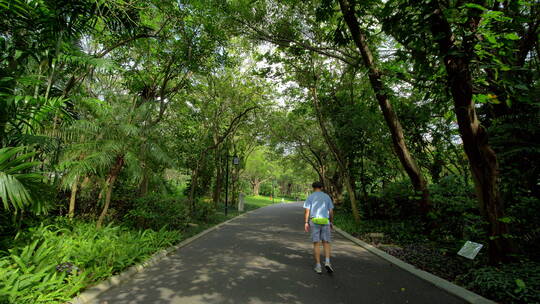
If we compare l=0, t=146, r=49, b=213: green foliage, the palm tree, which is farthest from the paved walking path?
the palm tree

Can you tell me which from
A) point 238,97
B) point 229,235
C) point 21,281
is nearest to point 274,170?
point 238,97

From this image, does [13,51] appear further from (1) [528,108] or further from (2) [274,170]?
(2) [274,170]

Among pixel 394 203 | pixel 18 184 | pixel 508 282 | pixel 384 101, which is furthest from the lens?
pixel 394 203

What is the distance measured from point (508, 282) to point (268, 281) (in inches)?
138

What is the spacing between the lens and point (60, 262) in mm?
4012

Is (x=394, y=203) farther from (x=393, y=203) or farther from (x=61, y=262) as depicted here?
(x=61, y=262)

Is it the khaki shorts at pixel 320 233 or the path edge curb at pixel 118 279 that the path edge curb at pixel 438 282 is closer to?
the khaki shorts at pixel 320 233

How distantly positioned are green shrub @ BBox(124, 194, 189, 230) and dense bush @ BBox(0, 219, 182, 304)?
72.4 inches

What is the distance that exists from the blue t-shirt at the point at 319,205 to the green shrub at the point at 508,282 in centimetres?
246

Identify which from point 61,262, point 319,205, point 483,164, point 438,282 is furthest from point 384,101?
point 61,262

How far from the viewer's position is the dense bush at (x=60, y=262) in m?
3.22

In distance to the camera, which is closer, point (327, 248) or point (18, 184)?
point (18, 184)

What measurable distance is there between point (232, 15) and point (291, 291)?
880cm

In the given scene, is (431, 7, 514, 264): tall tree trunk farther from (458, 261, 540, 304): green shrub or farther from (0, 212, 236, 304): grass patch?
(0, 212, 236, 304): grass patch
